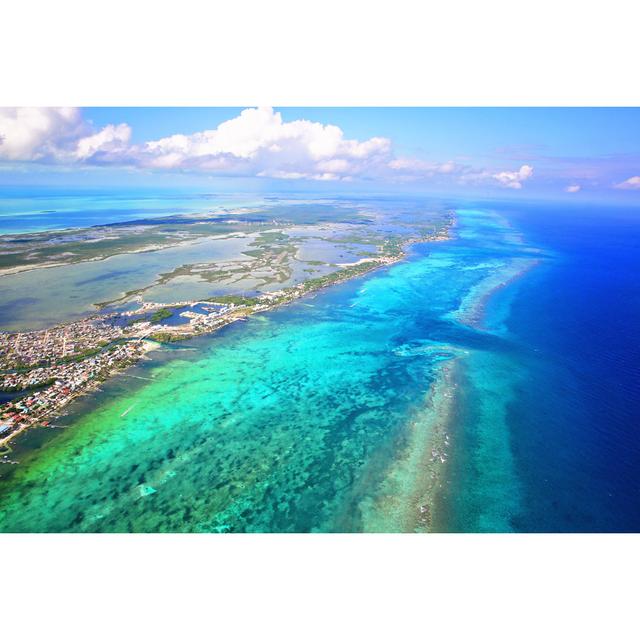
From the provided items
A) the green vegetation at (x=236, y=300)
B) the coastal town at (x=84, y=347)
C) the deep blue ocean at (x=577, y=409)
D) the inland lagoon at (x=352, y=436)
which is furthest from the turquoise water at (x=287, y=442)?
the green vegetation at (x=236, y=300)

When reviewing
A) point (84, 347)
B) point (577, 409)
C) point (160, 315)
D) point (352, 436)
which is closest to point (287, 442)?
point (352, 436)

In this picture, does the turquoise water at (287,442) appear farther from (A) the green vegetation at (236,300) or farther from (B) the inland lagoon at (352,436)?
(A) the green vegetation at (236,300)

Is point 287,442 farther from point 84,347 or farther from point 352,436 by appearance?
point 84,347

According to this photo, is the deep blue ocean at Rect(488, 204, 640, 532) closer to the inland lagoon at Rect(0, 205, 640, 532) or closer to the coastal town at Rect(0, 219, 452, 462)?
the inland lagoon at Rect(0, 205, 640, 532)

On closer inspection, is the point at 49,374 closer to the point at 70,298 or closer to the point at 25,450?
the point at 25,450

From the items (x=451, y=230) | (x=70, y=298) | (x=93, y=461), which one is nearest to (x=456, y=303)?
(x=93, y=461)
